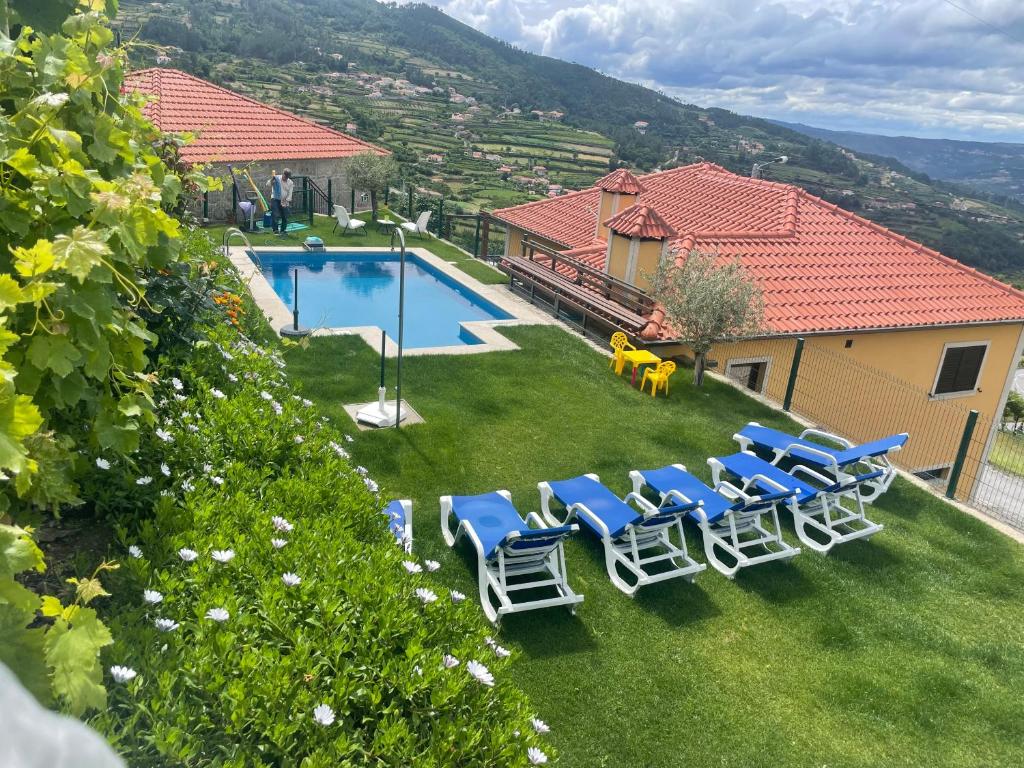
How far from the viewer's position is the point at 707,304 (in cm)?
1130

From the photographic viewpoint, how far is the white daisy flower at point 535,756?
2.57m

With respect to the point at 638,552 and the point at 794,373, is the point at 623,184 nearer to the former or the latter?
the point at 794,373

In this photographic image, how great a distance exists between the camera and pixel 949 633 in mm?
6660

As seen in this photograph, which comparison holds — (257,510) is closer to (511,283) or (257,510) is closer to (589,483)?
(589,483)

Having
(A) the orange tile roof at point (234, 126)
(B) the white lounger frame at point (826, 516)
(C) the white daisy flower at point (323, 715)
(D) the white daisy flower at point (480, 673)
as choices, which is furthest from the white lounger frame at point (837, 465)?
(A) the orange tile roof at point (234, 126)

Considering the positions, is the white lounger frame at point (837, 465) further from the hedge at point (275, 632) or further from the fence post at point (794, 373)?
the hedge at point (275, 632)

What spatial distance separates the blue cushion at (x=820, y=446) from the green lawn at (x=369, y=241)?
400 inches

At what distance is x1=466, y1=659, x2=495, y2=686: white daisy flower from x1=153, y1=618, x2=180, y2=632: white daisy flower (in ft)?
3.54

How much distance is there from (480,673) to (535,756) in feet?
1.16

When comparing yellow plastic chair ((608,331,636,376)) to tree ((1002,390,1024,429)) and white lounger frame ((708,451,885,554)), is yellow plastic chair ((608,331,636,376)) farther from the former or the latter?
tree ((1002,390,1024,429))

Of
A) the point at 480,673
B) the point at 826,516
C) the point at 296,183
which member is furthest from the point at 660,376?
the point at 296,183

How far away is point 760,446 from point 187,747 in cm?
964

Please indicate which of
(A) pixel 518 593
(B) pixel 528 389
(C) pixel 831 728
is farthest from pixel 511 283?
(C) pixel 831 728

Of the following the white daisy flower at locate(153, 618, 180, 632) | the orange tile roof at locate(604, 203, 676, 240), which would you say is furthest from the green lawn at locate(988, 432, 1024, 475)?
the white daisy flower at locate(153, 618, 180, 632)
